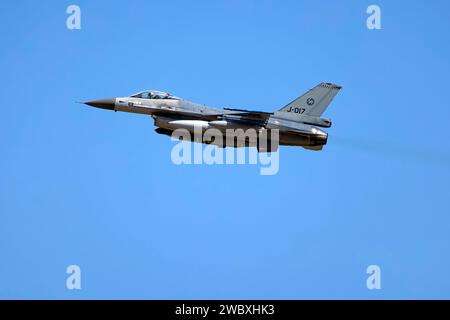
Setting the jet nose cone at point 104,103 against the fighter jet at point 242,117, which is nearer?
the fighter jet at point 242,117

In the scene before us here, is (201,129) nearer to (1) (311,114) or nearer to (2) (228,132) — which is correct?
(2) (228,132)

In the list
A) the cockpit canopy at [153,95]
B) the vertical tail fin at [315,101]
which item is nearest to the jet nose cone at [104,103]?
the cockpit canopy at [153,95]

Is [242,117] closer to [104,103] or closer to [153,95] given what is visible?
[153,95]

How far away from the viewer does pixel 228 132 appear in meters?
39.5

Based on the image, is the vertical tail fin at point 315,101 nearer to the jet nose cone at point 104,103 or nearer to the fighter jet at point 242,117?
the fighter jet at point 242,117

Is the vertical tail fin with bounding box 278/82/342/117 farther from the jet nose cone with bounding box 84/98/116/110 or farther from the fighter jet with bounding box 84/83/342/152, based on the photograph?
the jet nose cone with bounding box 84/98/116/110

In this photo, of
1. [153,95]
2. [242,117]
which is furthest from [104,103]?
[242,117]

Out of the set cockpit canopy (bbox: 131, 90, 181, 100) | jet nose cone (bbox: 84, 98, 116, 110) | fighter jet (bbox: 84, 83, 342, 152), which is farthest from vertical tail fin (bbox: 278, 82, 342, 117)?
jet nose cone (bbox: 84, 98, 116, 110)

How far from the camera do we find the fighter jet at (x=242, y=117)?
130 feet

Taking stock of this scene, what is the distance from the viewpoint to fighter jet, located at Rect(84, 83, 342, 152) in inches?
1558
